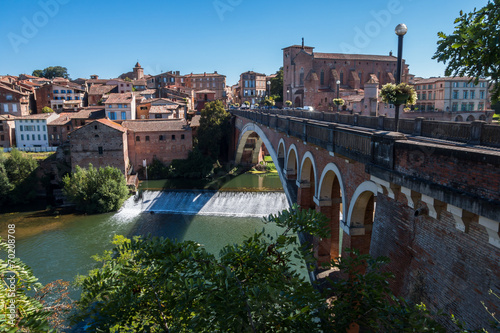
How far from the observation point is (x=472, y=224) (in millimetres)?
5469

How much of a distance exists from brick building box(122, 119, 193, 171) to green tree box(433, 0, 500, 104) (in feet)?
136

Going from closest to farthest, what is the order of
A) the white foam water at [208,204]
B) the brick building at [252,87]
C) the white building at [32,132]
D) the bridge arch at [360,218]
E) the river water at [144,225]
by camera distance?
the bridge arch at [360,218] < the river water at [144,225] < the white foam water at [208,204] < the white building at [32,132] < the brick building at [252,87]

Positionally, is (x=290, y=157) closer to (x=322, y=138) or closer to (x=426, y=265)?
(x=322, y=138)

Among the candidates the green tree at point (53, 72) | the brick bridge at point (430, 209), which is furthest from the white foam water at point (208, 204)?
the green tree at point (53, 72)

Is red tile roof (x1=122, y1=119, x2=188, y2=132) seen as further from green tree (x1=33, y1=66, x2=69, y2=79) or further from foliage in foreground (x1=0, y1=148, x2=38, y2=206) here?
green tree (x1=33, y1=66, x2=69, y2=79)

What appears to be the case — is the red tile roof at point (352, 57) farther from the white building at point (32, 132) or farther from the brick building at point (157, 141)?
the white building at point (32, 132)


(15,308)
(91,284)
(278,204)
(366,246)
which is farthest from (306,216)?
(278,204)

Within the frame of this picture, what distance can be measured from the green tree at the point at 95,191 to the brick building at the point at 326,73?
38.4 meters

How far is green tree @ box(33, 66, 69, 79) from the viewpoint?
109m

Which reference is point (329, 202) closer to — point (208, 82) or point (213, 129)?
point (213, 129)

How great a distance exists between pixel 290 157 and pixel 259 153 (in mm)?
28900

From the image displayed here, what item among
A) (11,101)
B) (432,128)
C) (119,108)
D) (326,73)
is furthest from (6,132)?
(432,128)

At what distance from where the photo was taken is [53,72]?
109688mm

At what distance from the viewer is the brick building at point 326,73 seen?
63.2 meters
